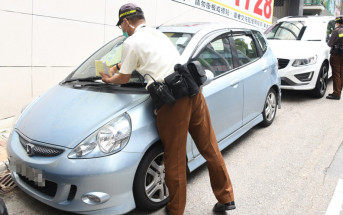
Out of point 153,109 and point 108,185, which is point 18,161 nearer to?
point 108,185

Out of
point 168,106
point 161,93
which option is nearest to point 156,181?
point 168,106

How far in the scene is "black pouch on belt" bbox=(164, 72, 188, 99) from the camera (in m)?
2.43

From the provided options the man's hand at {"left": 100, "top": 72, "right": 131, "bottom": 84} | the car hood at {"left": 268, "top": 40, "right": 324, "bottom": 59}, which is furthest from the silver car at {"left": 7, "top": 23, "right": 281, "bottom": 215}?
the car hood at {"left": 268, "top": 40, "right": 324, "bottom": 59}

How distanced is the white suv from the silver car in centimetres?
325

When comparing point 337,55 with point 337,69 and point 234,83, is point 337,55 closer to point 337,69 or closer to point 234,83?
point 337,69

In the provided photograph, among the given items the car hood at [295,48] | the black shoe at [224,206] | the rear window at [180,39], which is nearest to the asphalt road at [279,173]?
the black shoe at [224,206]

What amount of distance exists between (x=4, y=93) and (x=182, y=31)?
3.07m

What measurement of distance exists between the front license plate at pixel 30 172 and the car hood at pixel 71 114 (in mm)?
231

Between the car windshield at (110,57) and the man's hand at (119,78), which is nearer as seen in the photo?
the man's hand at (119,78)

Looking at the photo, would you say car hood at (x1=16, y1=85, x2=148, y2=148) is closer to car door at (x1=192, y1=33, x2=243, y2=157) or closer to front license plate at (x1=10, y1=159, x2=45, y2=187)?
front license plate at (x1=10, y1=159, x2=45, y2=187)

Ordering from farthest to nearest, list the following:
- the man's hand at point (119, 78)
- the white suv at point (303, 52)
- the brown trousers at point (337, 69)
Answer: the brown trousers at point (337, 69) < the white suv at point (303, 52) < the man's hand at point (119, 78)

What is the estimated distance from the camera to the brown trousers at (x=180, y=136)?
2.52 metres

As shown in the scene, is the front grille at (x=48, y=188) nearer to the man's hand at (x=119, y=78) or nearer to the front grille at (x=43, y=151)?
the front grille at (x=43, y=151)

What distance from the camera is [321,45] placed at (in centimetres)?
705
